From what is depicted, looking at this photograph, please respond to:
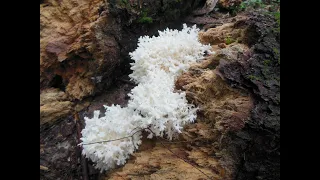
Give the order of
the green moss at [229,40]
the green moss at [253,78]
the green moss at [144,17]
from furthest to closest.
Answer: the green moss at [144,17]
the green moss at [229,40]
the green moss at [253,78]

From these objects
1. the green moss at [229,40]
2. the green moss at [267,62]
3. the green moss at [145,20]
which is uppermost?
the green moss at [145,20]

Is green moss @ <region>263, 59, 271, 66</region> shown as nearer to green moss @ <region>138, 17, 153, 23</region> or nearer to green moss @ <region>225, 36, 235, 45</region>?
green moss @ <region>225, 36, 235, 45</region>

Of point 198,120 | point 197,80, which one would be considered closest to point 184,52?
point 197,80

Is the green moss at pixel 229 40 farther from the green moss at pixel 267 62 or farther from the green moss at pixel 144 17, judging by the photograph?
the green moss at pixel 144 17

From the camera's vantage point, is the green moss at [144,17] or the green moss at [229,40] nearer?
the green moss at [229,40]

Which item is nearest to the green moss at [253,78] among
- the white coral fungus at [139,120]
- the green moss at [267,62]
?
the green moss at [267,62]

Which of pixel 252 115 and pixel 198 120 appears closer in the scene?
pixel 252 115

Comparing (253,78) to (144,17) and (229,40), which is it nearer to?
(229,40)

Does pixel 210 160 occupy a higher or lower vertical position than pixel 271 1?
lower

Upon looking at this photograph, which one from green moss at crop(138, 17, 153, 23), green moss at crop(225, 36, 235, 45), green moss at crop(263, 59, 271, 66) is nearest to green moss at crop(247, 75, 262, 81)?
green moss at crop(263, 59, 271, 66)

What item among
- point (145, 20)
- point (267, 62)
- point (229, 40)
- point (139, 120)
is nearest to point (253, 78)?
point (267, 62)

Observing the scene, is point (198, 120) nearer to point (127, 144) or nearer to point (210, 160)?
point (210, 160)
